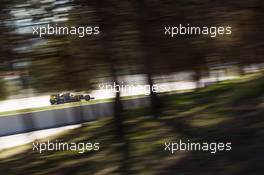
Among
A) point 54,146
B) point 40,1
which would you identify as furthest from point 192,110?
point 40,1

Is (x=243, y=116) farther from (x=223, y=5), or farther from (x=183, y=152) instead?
(x=223, y=5)

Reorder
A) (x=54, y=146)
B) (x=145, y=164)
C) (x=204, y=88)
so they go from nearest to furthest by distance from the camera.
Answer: (x=145, y=164)
(x=54, y=146)
(x=204, y=88)

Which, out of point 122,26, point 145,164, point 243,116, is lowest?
point 145,164

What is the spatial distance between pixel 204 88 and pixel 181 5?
1.36 meters

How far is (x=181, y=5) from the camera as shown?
5395 millimetres

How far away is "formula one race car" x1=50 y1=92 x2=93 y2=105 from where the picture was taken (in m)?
5.84

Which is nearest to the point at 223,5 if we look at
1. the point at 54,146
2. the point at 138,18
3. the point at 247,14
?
the point at 247,14

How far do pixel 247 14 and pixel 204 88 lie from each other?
50.1 inches

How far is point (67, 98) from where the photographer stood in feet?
19.6

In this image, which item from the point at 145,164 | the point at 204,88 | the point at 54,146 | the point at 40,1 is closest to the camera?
the point at 145,164

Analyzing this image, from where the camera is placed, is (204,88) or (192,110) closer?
(192,110)

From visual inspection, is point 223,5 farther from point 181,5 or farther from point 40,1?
point 40,1

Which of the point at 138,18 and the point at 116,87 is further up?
the point at 138,18

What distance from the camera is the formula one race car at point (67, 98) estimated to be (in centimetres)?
584
